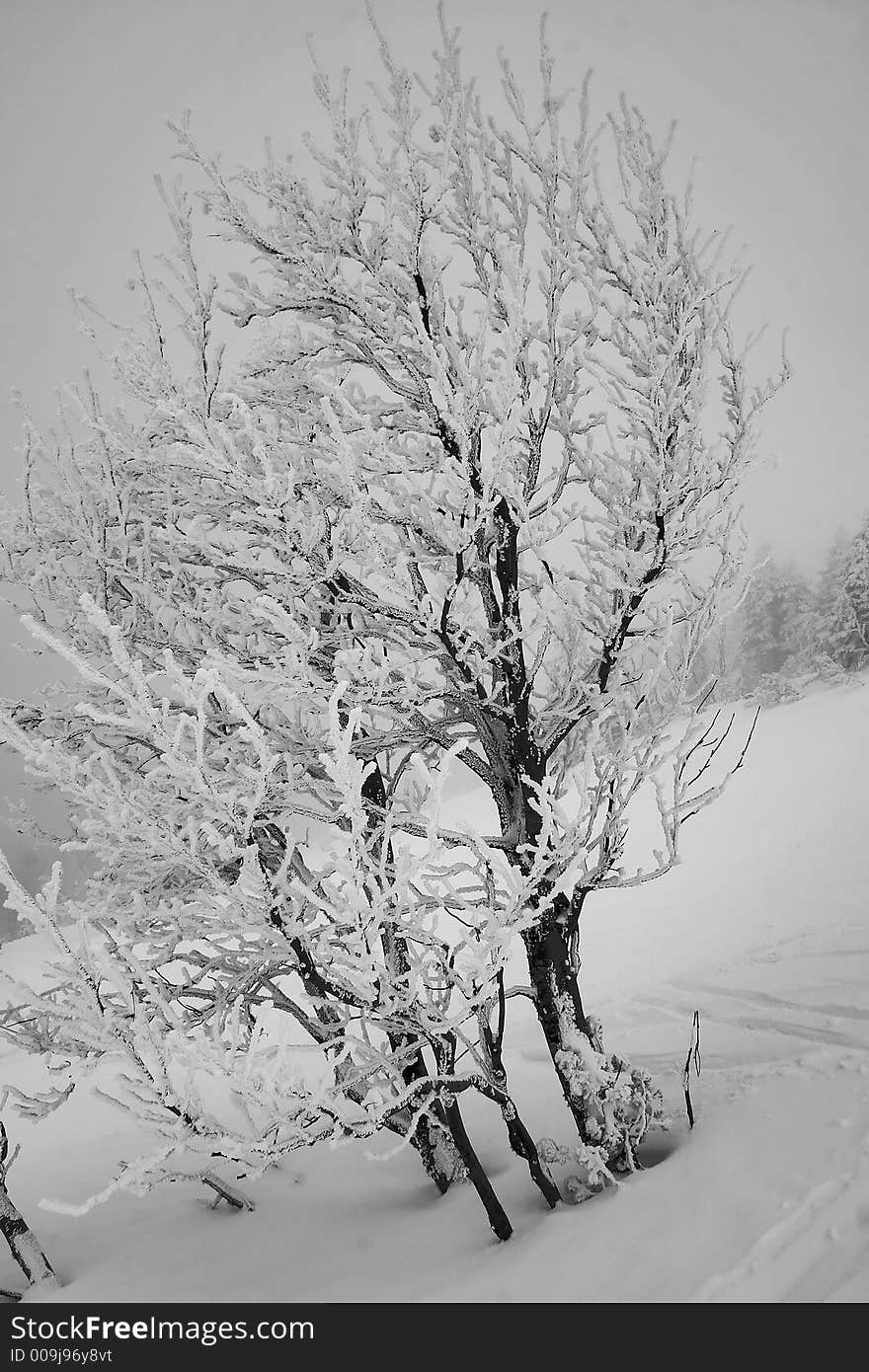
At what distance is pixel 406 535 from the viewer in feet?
11.9

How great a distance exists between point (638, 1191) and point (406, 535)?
383 cm

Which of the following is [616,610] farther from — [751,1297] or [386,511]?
[751,1297]

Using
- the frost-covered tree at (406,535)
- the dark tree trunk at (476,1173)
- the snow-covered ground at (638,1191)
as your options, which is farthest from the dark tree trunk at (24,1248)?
the dark tree trunk at (476,1173)

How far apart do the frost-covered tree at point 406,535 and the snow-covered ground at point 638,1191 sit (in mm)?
563

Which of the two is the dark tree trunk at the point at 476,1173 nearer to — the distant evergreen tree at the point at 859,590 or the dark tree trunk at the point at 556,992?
the dark tree trunk at the point at 556,992

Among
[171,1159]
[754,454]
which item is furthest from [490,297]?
[171,1159]

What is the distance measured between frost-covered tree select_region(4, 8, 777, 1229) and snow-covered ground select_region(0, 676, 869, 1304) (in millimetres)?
563

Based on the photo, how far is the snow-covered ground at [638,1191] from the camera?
283cm

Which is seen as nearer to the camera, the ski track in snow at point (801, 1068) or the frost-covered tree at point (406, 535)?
the ski track in snow at point (801, 1068)

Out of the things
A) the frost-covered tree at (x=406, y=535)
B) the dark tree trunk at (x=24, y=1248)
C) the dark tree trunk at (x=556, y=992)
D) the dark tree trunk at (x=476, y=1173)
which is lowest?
the dark tree trunk at (x=24, y=1248)

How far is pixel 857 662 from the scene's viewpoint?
26.4 metres

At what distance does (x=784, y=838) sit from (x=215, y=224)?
1521 centimetres

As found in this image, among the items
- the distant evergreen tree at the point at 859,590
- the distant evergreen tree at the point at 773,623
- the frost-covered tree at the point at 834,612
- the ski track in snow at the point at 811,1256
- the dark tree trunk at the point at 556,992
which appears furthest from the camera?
the distant evergreen tree at the point at 773,623

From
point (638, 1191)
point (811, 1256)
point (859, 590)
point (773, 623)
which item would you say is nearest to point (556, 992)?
point (638, 1191)
